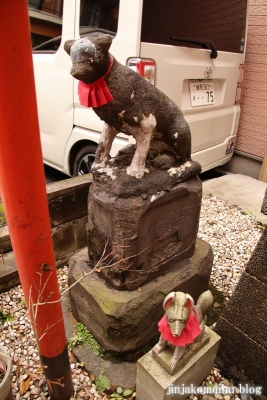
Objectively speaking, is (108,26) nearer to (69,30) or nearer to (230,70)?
(69,30)

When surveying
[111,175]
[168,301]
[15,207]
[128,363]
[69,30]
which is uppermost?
[69,30]

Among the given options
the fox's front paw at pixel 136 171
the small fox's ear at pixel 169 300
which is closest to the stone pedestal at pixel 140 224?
the fox's front paw at pixel 136 171

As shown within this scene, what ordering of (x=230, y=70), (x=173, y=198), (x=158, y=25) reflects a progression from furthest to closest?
(x=230, y=70) < (x=158, y=25) < (x=173, y=198)

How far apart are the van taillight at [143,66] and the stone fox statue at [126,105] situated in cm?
113

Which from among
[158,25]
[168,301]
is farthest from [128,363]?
[158,25]

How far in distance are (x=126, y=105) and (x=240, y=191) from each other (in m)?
3.29

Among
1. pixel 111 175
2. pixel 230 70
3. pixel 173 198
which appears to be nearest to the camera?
pixel 111 175

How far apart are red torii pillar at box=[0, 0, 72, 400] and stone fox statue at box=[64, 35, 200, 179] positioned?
0.51 m

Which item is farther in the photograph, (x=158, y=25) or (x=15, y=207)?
(x=158, y=25)

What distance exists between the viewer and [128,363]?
2.08 m

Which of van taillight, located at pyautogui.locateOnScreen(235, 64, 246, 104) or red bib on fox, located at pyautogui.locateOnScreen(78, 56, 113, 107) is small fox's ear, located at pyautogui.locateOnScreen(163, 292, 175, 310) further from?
van taillight, located at pyautogui.locateOnScreen(235, 64, 246, 104)

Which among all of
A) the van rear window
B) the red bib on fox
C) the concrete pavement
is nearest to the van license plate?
the van rear window

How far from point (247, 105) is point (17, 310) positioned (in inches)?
167

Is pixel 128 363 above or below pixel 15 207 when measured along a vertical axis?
below
